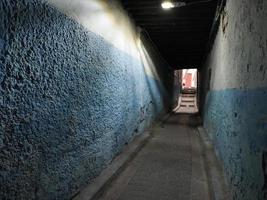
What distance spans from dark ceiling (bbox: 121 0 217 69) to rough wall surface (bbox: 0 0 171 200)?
1641 mm

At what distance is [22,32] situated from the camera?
2039 millimetres

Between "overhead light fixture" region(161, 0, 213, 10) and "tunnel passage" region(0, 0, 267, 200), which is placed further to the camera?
"overhead light fixture" region(161, 0, 213, 10)

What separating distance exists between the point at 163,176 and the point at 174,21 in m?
3.84

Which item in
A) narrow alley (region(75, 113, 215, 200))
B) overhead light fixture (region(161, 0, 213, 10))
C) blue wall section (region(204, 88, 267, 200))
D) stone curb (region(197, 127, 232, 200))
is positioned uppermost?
overhead light fixture (region(161, 0, 213, 10))

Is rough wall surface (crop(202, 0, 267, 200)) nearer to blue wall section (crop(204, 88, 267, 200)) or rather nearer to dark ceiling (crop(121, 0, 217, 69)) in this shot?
blue wall section (crop(204, 88, 267, 200))

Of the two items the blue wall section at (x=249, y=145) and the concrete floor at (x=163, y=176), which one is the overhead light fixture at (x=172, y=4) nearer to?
the blue wall section at (x=249, y=145)

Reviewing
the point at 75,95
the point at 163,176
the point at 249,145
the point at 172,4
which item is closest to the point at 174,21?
the point at 172,4

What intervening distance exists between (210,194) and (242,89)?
5.12 ft

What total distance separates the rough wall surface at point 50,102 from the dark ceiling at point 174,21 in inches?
64.6

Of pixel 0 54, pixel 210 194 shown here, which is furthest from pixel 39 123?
pixel 210 194

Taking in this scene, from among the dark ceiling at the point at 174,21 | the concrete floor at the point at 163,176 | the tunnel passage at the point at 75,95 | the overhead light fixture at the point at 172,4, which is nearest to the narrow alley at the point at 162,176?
the concrete floor at the point at 163,176

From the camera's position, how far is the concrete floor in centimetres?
335

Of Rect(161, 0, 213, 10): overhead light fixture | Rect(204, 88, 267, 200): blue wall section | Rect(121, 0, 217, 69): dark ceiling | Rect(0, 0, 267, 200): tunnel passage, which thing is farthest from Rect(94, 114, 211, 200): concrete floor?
Rect(121, 0, 217, 69): dark ceiling

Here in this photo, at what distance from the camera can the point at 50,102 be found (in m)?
2.48
